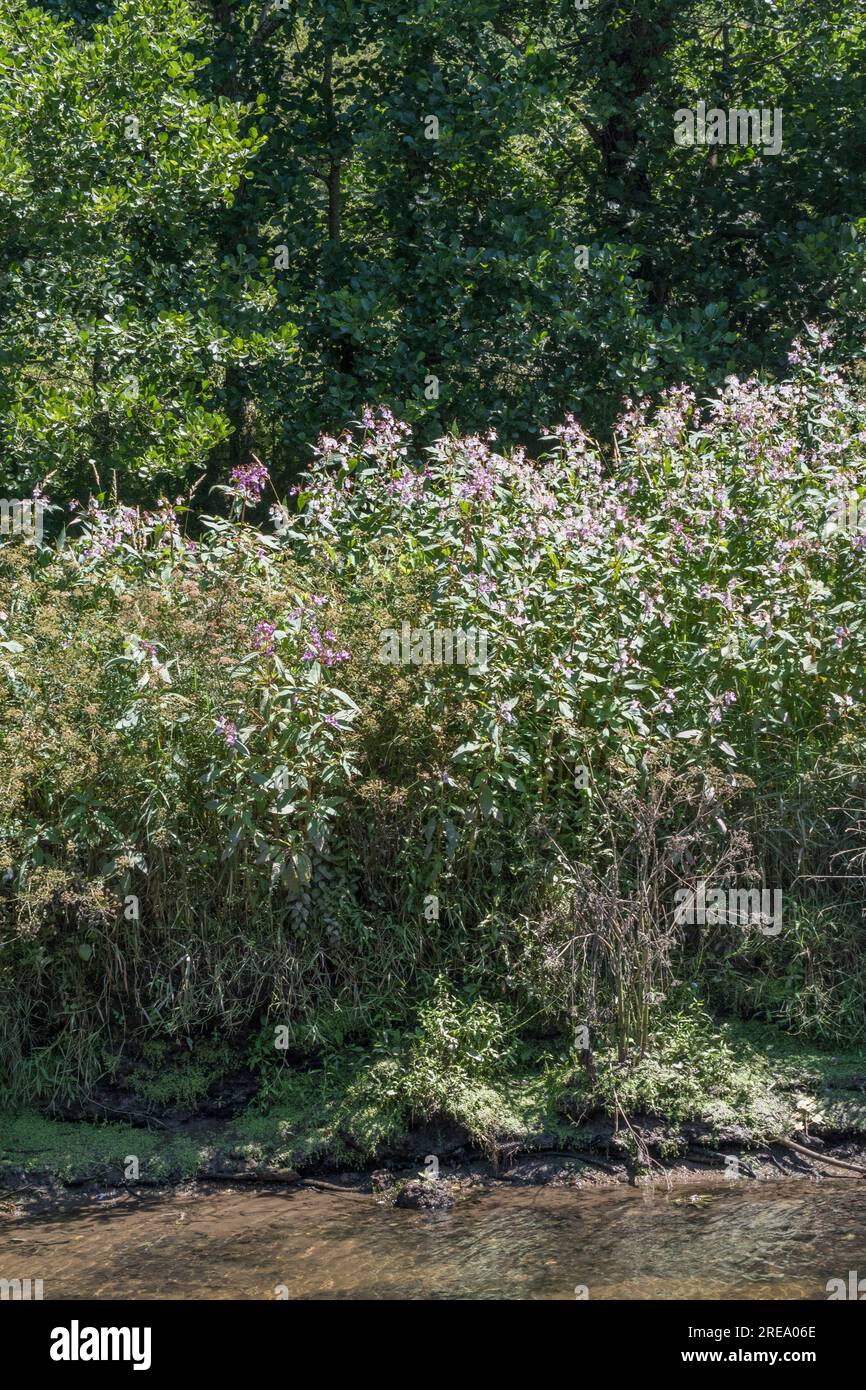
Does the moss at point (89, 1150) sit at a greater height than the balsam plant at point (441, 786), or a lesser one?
lesser

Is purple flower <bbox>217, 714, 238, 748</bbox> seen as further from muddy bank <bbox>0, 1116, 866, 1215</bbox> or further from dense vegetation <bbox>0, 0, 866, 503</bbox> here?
dense vegetation <bbox>0, 0, 866, 503</bbox>

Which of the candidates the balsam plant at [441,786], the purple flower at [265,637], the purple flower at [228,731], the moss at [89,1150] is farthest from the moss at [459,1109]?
the purple flower at [265,637]

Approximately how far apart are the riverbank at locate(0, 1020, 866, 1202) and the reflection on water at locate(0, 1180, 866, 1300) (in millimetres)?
119

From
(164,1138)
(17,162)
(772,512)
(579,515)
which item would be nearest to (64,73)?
(17,162)

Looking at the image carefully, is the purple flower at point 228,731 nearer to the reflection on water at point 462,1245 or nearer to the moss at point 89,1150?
the moss at point 89,1150

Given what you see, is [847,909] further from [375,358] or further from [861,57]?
[861,57]

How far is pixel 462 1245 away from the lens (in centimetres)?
462

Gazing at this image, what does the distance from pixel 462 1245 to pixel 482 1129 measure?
20.9 inches

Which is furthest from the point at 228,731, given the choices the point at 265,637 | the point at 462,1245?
the point at 462,1245

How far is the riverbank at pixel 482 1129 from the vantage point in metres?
5.06

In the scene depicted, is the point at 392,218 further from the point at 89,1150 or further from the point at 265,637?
the point at 89,1150

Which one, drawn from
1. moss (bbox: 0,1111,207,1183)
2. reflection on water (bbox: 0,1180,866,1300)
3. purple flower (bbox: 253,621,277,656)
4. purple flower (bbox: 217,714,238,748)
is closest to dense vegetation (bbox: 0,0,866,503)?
purple flower (bbox: 253,621,277,656)

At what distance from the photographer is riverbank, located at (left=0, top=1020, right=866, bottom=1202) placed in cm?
506

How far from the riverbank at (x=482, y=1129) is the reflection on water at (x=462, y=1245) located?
12cm
